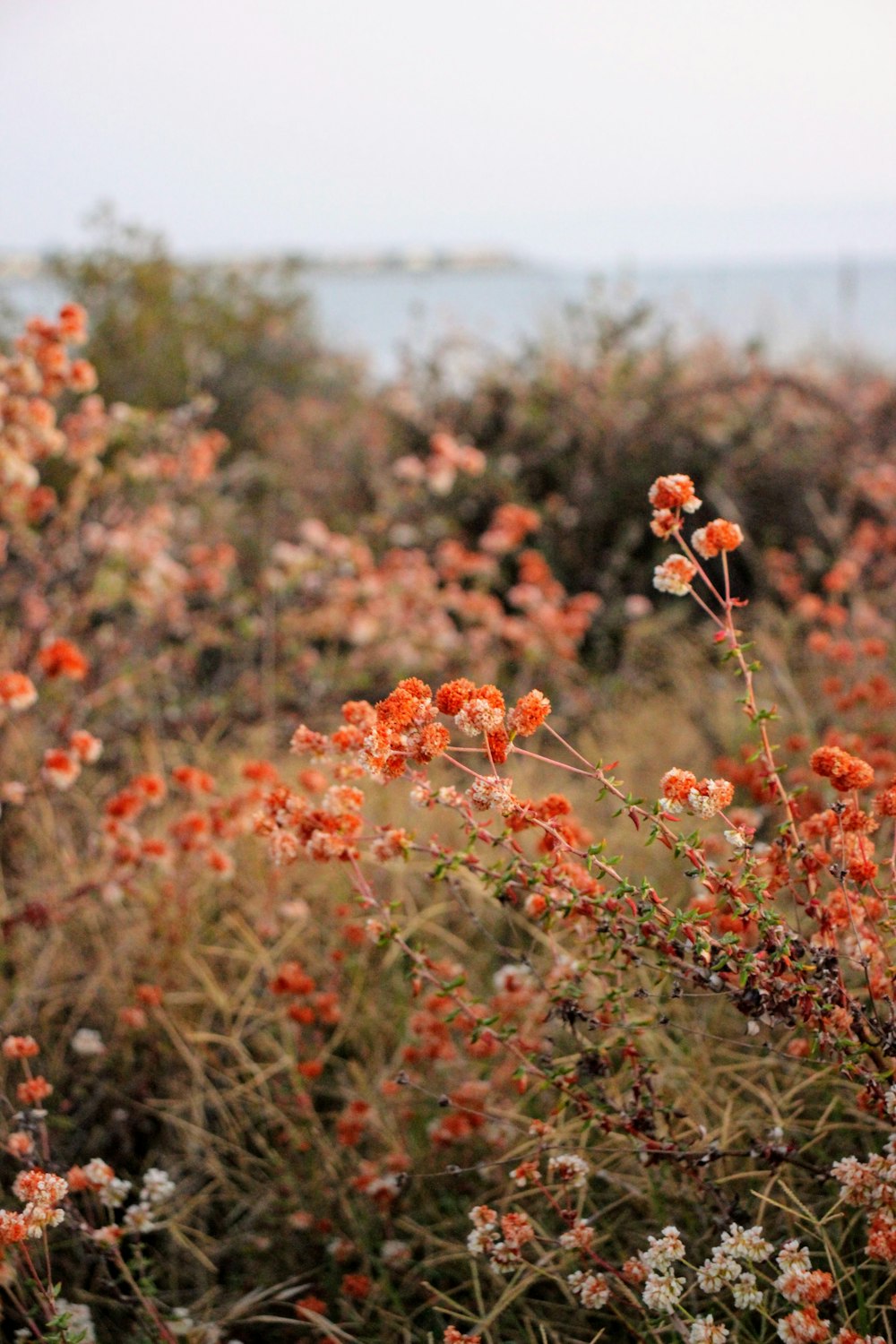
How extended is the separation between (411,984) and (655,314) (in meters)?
4.52

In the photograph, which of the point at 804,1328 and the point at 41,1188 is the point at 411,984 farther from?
the point at 804,1328

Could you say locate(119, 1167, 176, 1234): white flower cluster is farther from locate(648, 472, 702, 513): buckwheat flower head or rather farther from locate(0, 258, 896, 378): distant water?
locate(0, 258, 896, 378): distant water

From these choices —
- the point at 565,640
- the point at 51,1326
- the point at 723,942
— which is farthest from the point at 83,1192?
the point at 565,640

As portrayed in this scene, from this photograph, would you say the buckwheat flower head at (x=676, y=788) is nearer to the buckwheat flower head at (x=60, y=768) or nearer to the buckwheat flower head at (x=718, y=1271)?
the buckwheat flower head at (x=718, y=1271)

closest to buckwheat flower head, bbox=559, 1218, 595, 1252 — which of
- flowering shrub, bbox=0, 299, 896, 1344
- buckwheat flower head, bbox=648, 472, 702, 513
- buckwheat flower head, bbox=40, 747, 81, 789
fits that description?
flowering shrub, bbox=0, 299, 896, 1344

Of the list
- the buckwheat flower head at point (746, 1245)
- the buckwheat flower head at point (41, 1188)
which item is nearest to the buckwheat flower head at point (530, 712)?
the buckwheat flower head at point (746, 1245)

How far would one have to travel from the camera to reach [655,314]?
5.90 meters

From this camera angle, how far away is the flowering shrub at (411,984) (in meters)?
1.48

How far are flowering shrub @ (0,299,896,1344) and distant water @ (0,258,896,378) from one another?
2.03 m

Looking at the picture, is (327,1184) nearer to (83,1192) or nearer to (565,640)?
(83,1192)

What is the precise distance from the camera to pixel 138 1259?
1.65m

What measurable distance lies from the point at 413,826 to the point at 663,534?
71.4 inches

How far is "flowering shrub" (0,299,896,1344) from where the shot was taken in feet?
4.87

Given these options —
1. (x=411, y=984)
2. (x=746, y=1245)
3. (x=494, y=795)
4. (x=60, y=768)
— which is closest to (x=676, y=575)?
(x=494, y=795)
